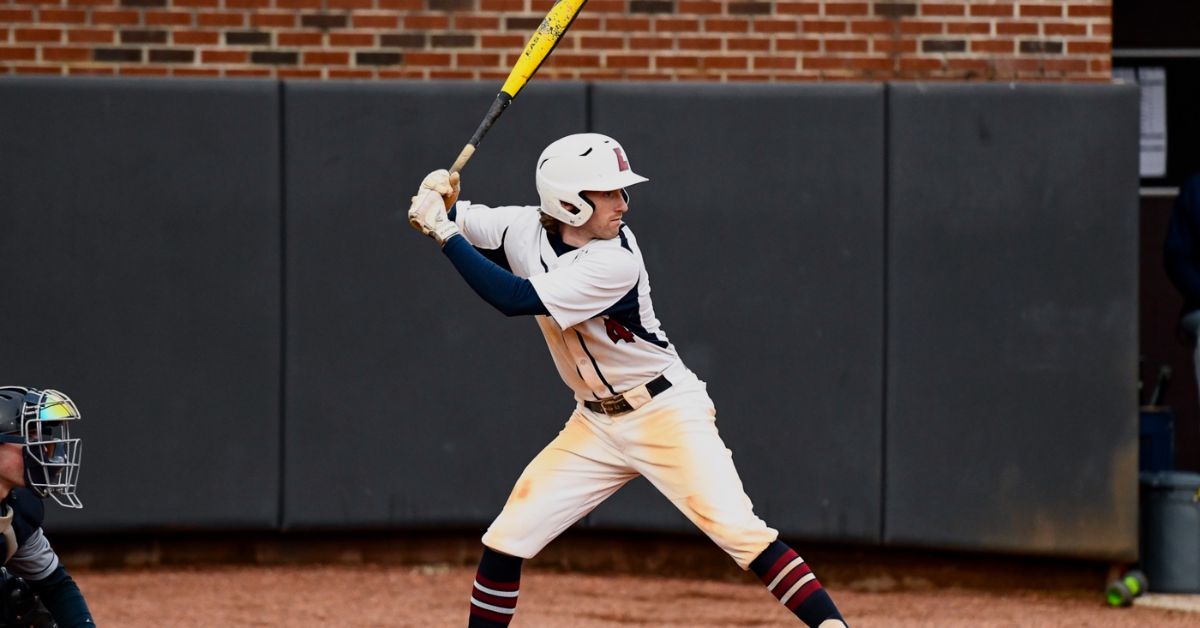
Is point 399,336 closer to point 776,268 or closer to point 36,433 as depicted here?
point 776,268

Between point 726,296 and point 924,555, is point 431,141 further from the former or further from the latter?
point 924,555

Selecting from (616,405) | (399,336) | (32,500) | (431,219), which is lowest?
(32,500)

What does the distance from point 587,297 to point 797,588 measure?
1093 millimetres

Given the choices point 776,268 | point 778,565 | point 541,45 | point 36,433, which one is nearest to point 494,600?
point 778,565


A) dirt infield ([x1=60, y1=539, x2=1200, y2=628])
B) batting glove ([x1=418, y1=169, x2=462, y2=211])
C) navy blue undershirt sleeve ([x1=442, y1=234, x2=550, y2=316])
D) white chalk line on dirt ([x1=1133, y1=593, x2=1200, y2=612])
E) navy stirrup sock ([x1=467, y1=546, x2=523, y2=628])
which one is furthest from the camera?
white chalk line on dirt ([x1=1133, y1=593, x2=1200, y2=612])

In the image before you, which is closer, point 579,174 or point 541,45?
point 579,174

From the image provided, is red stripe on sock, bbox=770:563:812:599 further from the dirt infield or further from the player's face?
the dirt infield

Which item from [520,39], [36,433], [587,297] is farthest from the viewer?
[520,39]

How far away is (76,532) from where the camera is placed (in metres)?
7.34

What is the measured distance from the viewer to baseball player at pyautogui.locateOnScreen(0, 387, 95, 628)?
412 centimetres

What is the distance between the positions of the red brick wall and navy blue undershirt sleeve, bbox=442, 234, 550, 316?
9.24 feet

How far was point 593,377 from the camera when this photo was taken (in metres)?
5.15

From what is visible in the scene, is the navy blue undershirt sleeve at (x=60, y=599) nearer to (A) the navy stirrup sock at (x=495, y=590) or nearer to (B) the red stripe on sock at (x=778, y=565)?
(A) the navy stirrup sock at (x=495, y=590)

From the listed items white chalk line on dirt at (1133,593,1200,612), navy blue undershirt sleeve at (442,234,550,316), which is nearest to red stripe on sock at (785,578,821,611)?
navy blue undershirt sleeve at (442,234,550,316)
